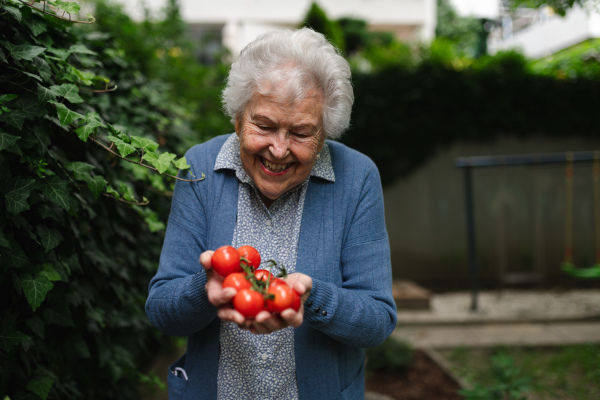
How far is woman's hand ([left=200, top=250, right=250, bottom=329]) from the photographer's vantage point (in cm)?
126

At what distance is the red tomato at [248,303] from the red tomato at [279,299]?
0.02 metres

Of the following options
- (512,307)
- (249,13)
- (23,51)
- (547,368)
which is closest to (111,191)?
(23,51)

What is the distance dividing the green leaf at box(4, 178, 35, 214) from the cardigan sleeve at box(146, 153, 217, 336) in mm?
448

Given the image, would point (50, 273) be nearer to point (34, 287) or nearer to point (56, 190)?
point (34, 287)

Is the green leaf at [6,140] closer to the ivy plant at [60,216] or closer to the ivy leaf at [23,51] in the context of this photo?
the ivy plant at [60,216]

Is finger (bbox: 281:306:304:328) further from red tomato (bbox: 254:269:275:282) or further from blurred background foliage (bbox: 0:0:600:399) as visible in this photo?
blurred background foliage (bbox: 0:0:600:399)

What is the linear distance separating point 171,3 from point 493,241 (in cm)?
564

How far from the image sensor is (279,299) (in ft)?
4.21

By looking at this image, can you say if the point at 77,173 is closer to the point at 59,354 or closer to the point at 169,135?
the point at 59,354

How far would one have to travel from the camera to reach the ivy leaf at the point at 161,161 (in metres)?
1.73

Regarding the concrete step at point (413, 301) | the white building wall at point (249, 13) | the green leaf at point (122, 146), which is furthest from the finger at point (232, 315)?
the white building wall at point (249, 13)

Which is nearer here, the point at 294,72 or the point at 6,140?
the point at 6,140

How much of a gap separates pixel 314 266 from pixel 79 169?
0.92 metres

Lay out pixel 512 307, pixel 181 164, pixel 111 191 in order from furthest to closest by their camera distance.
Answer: pixel 512 307
pixel 111 191
pixel 181 164
